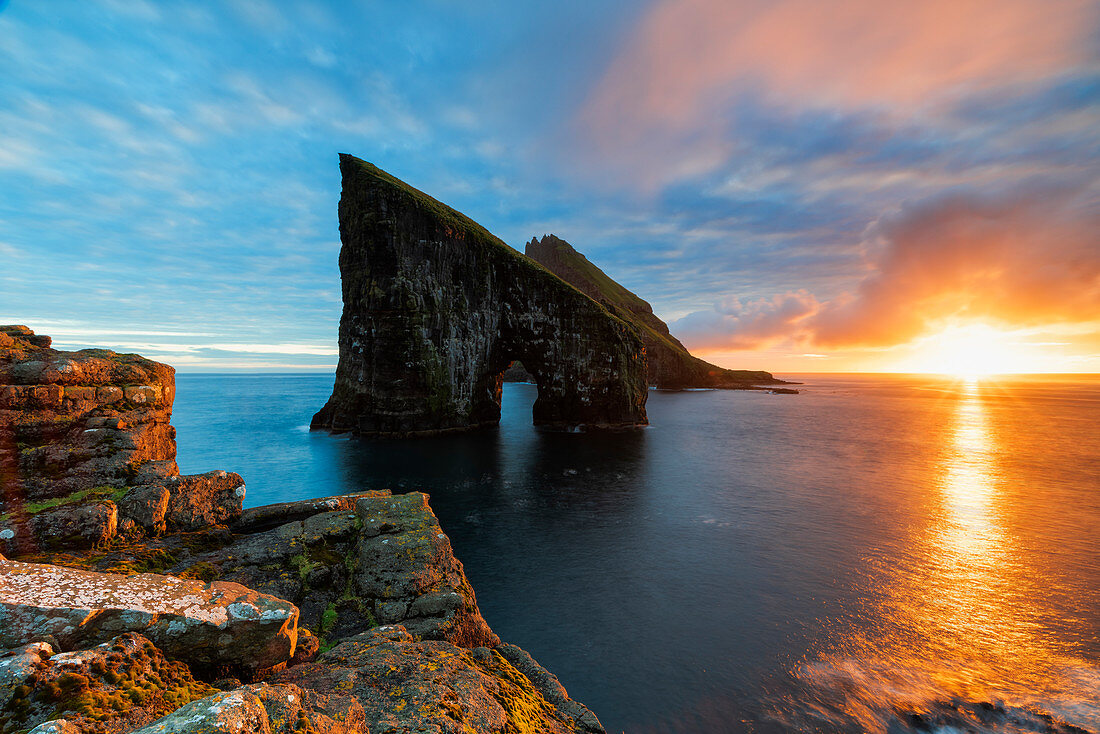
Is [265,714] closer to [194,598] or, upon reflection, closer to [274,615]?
[274,615]

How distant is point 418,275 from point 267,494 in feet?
107

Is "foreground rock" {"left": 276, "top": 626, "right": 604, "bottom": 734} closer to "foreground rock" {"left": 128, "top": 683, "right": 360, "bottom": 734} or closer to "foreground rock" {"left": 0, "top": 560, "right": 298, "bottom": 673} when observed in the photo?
"foreground rock" {"left": 128, "top": 683, "right": 360, "bottom": 734}

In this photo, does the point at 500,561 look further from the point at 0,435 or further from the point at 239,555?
the point at 0,435

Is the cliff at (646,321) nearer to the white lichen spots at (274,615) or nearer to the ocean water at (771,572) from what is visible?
the ocean water at (771,572)

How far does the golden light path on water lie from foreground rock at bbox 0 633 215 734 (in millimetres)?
17083

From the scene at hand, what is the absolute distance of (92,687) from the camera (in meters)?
4.29

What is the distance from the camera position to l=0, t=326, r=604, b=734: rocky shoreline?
439cm

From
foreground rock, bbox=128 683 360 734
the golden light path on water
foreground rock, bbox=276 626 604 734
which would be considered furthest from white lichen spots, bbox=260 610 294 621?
the golden light path on water

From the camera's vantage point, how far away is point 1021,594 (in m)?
20.2

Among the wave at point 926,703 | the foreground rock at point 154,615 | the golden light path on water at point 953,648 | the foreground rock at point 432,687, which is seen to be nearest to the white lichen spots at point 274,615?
the foreground rock at point 154,615

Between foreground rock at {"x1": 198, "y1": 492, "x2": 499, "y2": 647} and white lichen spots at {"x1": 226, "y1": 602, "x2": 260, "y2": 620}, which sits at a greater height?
white lichen spots at {"x1": 226, "y1": 602, "x2": 260, "y2": 620}

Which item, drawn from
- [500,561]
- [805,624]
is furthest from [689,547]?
[500,561]

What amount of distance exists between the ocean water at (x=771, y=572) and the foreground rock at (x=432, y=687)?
707 cm

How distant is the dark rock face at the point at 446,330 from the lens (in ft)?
183
